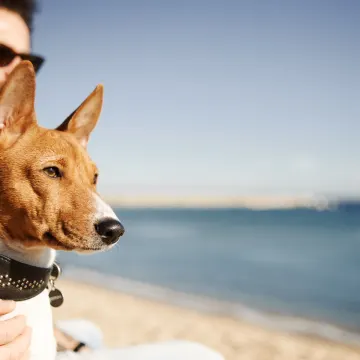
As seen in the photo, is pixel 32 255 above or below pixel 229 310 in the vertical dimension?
above

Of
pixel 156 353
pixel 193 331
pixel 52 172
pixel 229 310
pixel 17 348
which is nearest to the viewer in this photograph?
pixel 17 348

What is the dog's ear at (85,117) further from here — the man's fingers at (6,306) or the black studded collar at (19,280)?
the man's fingers at (6,306)

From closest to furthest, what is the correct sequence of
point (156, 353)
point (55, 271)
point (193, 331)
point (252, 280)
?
point (55, 271) < point (156, 353) < point (193, 331) < point (252, 280)

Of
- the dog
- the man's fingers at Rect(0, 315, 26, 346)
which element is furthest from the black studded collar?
the man's fingers at Rect(0, 315, 26, 346)

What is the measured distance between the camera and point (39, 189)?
2.33 meters

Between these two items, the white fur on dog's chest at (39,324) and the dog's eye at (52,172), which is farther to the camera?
the dog's eye at (52,172)

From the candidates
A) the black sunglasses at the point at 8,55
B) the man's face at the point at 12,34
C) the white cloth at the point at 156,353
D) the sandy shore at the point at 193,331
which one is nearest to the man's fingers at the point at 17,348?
the white cloth at the point at 156,353

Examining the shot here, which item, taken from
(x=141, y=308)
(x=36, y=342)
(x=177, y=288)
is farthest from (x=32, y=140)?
(x=177, y=288)

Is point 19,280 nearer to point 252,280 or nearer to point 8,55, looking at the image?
point 8,55

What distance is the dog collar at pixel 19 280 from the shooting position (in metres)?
2.11

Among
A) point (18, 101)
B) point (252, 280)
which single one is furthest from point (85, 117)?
point (252, 280)

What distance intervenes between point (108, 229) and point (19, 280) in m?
0.47

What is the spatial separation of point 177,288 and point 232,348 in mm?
7080

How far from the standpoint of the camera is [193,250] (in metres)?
26.0
